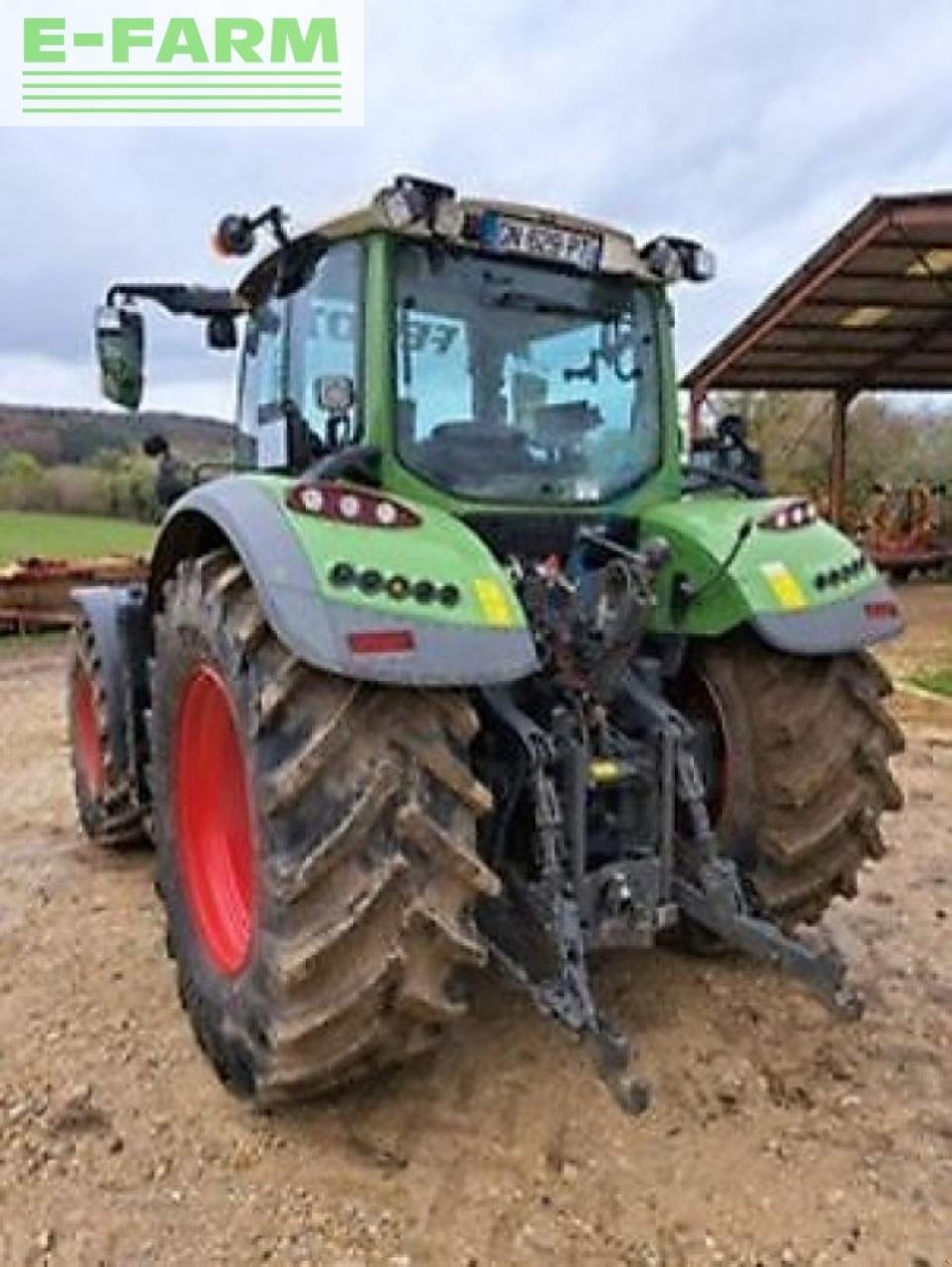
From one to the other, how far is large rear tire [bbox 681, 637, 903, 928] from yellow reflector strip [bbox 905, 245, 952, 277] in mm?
9042

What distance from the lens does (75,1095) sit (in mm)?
2965

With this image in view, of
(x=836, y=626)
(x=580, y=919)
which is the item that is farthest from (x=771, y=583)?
(x=580, y=919)

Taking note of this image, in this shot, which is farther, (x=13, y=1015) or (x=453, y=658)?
(x=13, y=1015)

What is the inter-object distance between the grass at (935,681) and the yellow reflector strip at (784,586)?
16.9 ft

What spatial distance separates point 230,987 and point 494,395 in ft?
5.38

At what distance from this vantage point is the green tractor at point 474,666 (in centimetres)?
251

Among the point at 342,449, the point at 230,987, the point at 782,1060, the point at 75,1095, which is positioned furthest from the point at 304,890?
the point at 782,1060

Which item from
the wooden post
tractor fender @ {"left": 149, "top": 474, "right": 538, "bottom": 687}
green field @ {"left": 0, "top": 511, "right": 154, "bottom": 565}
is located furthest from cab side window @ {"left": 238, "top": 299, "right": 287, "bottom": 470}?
the wooden post

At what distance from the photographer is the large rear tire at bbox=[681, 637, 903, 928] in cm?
330

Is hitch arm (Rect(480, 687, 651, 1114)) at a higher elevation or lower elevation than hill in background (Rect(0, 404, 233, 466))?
lower

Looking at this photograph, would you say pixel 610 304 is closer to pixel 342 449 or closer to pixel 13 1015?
pixel 342 449

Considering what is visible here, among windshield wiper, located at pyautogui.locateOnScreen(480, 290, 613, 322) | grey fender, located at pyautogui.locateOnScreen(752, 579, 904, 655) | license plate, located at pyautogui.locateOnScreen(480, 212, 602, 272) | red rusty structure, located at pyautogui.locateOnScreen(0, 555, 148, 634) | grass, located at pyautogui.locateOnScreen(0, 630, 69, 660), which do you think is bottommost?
grass, located at pyautogui.locateOnScreen(0, 630, 69, 660)

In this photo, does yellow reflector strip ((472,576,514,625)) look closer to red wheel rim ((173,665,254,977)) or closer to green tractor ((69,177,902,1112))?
green tractor ((69,177,902,1112))

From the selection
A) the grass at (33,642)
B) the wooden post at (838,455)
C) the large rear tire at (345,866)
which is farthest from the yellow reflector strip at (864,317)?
the large rear tire at (345,866)
